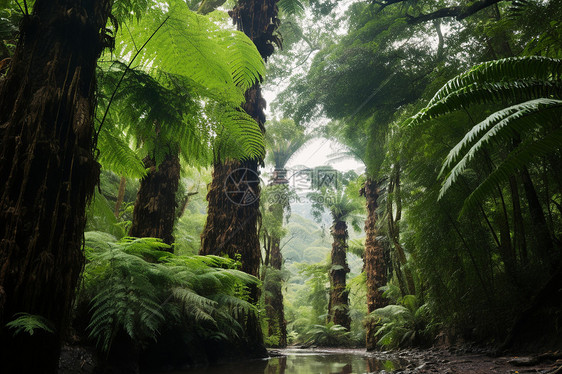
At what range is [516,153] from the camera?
221 cm

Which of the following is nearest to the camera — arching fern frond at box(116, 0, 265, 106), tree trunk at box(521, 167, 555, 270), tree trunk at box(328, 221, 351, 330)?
arching fern frond at box(116, 0, 265, 106)

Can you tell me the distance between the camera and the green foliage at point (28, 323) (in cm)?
95

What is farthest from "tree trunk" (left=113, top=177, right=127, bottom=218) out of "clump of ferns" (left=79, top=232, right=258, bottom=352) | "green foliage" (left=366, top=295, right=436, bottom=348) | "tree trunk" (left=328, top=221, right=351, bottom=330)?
"tree trunk" (left=328, top=221, right=351, bottom=330)

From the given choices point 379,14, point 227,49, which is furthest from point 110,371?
point 379,14

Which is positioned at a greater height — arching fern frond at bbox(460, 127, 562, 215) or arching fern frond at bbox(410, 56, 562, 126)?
arching fern frond at bbox(410, 56, 562, 126)

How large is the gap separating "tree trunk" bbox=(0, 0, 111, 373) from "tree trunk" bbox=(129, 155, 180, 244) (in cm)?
271

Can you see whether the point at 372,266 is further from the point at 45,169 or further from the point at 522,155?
the point at 45,169

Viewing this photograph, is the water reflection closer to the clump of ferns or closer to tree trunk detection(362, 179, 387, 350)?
the clump of ferns

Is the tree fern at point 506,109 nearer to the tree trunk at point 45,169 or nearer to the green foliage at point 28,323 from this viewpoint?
the tree trunk at point 45,169

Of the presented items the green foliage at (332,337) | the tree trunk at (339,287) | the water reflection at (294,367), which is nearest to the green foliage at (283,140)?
the tree trunk at (339,287)

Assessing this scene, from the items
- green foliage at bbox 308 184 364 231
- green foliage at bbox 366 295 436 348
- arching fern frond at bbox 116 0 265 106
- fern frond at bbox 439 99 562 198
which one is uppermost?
green foliage at bbox 308 184 364 231

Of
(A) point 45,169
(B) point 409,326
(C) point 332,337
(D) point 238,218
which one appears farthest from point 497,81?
(C) point 332,337

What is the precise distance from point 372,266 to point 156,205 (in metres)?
8.06

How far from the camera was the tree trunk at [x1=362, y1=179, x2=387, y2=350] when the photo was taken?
9.27 meters
